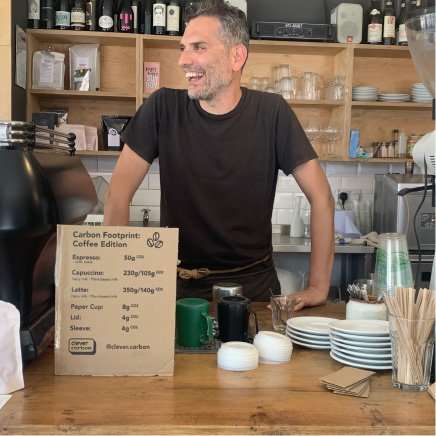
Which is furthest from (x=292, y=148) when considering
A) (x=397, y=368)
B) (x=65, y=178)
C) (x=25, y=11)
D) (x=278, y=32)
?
(x=25, y=11)

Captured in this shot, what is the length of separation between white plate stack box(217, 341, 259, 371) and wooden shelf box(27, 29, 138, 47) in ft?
10.6

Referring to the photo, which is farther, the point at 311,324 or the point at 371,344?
the point at 311,324

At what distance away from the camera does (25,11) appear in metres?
3.91

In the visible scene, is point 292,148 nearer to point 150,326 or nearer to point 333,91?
point 150,326

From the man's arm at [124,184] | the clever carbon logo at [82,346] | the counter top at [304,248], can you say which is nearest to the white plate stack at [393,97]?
the counter top at [304,248]

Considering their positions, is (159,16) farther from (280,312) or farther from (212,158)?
(280,312)

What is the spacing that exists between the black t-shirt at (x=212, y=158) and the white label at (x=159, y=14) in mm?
2116

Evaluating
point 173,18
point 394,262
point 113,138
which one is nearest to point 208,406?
point 394,262

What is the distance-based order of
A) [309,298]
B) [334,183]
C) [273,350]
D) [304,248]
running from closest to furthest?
[273,350], [309,298], [304,248], [334,183]

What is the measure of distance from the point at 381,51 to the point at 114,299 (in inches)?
143

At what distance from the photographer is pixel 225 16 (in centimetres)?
210

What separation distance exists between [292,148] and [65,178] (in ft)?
3.10

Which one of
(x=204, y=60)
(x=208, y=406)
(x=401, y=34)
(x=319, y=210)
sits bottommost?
(x=208, y=406)

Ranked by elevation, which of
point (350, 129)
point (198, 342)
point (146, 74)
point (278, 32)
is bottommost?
point (198, 342)
